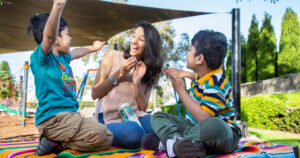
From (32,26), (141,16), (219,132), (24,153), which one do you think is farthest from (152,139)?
(141,16)

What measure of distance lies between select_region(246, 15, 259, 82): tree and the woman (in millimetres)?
12075

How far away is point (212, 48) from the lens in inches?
60.9

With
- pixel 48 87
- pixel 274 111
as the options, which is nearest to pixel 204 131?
pixel 48 87

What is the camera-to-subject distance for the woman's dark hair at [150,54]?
7.32 ft

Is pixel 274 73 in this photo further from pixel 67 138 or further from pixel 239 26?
pixel 67 138

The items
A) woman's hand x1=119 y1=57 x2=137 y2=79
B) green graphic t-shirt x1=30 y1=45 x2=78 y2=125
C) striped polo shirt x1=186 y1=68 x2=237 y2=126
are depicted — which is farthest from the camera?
woman's hand x1=119 y1=57 x2=137 y2=79

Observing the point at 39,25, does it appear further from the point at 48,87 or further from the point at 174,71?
the point at 174,71

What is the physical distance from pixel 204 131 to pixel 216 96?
0.71 ft

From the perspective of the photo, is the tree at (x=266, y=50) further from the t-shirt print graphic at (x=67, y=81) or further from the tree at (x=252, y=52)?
the t-shirt print graphic at (x=67, y=81)

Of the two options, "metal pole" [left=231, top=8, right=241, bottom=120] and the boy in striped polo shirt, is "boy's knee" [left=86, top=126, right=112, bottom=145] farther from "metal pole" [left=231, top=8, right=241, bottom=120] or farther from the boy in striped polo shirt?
"metal pole" [left=231, top=8, right=241, bottom=120]

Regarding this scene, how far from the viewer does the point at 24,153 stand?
5.18 ft

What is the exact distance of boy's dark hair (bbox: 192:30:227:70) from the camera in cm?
155

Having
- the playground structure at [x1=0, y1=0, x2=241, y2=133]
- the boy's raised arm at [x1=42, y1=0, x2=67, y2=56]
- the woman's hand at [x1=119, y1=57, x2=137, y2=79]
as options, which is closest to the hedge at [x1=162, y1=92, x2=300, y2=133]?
the playground structure at [x1=0, y1=0, x2=241, y2=133]

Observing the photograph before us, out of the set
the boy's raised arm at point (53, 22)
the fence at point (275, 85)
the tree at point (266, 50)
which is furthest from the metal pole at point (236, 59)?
the tree at point (266, 50)
